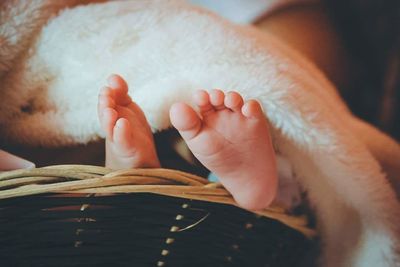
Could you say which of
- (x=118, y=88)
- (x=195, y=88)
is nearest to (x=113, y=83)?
(x=118, y=88)

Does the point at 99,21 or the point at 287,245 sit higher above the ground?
the point at 99,21

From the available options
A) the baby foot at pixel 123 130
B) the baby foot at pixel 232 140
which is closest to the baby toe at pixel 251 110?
the baby foot at pixel 232 140

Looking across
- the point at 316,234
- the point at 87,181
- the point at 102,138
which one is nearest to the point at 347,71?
the point at 316,234

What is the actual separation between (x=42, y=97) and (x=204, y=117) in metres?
0.31

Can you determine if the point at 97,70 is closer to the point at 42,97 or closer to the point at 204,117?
the point at 42,97

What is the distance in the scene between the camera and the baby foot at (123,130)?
20.6 inches

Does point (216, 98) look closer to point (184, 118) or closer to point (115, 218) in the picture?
point (184, 118)

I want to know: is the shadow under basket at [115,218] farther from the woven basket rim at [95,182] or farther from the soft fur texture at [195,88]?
the soft fur texture at [195,88]

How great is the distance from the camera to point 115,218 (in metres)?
0.50

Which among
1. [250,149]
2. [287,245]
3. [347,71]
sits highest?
[347,71]

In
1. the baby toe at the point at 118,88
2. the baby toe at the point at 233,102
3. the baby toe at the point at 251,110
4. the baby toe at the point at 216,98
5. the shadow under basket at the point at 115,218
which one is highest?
the baby toe at the point at 118,88

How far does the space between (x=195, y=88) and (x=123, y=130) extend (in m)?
0.15

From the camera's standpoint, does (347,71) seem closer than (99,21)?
No

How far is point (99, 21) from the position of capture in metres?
0.71
